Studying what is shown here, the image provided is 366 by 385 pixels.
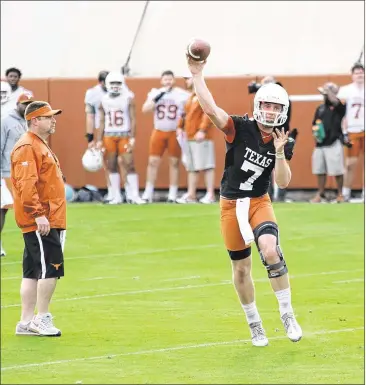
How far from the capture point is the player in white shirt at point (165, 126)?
20609 millimetres

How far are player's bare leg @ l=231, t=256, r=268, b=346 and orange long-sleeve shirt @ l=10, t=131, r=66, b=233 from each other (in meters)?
1.63

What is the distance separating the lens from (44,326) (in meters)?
10.9

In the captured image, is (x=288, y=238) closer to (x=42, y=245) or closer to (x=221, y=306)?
(x=221, y=306)

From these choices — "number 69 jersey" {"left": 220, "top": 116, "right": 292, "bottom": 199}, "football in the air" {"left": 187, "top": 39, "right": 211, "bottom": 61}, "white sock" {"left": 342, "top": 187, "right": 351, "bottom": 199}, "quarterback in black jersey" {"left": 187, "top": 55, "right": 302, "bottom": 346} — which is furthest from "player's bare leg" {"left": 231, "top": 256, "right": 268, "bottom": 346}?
"white sock" {"left": 342, "top": 187, "right": 351, "bottom": 199}

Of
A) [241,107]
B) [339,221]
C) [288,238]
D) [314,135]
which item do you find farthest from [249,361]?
[241,107]

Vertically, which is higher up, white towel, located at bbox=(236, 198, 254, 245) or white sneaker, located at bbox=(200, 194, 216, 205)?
white towel, located at bbox=(236, 198, 254, 245)

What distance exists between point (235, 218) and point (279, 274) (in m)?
0.59

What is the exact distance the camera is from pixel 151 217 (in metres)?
19.0

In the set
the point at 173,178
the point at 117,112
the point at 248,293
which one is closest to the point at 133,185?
the point at 173,178

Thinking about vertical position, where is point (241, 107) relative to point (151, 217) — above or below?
above

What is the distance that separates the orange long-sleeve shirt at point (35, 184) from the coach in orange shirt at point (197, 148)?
9.42 m

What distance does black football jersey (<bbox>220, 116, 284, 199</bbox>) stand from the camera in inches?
395

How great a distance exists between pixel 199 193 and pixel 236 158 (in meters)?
12.1

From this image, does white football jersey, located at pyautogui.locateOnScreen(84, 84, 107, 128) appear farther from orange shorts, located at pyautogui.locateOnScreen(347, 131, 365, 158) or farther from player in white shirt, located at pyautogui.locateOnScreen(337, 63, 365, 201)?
orange shorts, located at pyautogui.locateOnScreen(347, 131, 365, 158)
